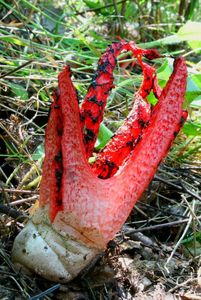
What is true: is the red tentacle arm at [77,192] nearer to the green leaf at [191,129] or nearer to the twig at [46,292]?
the twig at [46,292]

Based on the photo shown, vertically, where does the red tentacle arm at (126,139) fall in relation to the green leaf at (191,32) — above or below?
below

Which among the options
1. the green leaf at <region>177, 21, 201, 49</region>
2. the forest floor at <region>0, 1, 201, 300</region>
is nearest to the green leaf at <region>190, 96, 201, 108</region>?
the forest floor at <region>0, 1, 201, 300</region>

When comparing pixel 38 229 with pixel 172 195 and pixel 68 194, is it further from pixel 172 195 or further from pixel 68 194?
pixel 172 195

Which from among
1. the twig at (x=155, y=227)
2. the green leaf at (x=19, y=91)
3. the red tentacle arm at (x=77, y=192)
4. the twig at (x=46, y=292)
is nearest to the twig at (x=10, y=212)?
the red tentacle arm at (x=77, y=192)

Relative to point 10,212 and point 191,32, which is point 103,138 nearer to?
point 10,212

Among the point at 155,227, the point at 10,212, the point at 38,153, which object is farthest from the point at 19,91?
the point at 155,227

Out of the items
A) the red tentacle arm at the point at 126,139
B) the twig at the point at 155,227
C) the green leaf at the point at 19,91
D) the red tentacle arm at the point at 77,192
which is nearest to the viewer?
the red tentacle arm at the point at 77,192

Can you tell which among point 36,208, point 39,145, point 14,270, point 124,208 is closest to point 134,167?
point 124,208

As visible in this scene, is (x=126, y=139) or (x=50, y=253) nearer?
(x=50, y=253)
